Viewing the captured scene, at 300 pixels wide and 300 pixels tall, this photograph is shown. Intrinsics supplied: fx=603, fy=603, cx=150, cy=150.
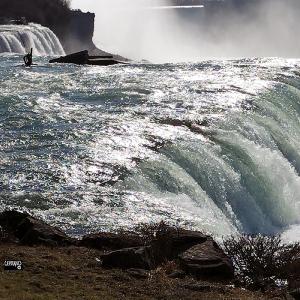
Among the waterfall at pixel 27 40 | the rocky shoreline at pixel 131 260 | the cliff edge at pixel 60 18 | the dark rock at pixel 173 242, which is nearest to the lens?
the rocky shoreline at pixel 131 260

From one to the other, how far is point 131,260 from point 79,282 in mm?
1222

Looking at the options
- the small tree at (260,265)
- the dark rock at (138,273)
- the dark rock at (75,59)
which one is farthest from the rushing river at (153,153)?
the dark rock at (75,59)

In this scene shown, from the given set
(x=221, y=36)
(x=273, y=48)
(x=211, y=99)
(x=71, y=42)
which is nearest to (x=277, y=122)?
(x=211, y=99)

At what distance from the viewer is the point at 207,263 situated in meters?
10.9

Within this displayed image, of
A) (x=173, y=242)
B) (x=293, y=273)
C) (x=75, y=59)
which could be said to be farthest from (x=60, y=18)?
(x=293, y=273)

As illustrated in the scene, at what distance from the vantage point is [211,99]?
2562 cm

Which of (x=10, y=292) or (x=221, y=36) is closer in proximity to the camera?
(x=10, y=292)

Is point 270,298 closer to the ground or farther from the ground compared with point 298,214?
farther from the ground

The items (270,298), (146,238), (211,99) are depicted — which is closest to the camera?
(270,298)

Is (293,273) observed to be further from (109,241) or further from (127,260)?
(109,241)

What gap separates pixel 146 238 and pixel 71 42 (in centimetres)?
6319

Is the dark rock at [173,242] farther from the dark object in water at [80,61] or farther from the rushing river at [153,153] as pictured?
the dark object in water at [80,61]

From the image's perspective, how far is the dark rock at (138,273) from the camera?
10227mm

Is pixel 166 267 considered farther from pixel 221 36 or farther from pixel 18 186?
pixel 221 36
